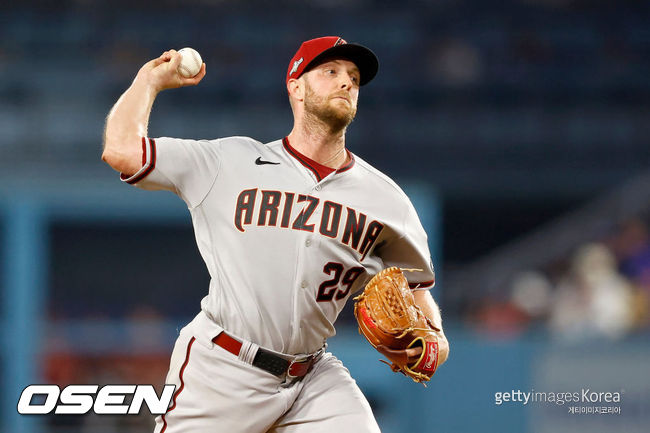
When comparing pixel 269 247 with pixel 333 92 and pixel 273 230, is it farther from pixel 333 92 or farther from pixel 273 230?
pixel 333 92

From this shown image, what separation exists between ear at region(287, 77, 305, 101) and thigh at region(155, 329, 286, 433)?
89 cm

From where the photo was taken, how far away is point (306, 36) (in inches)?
467

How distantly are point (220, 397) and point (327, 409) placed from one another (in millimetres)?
339

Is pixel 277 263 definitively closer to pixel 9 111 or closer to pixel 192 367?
pixel 192 367

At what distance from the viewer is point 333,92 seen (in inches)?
117

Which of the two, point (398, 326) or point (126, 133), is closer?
point (126, 133)

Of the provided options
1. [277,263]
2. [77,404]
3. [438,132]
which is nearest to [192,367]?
[277,263]

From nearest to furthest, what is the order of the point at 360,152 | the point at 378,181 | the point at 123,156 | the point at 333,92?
the point at 123,156 → the point at 333,92 → the point at 378,181 → the point at 360,152

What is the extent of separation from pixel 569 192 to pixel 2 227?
6.78 metres

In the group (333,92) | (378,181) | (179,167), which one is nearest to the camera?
(179,167)

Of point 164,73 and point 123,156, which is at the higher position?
point 164,73

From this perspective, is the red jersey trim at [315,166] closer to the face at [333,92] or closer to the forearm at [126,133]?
the face at [333,92]

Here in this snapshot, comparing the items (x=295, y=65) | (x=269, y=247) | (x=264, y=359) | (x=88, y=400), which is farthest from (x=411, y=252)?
(x=88, y=400)

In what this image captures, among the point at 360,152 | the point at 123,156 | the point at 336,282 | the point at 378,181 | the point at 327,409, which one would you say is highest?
the point at 123,156
